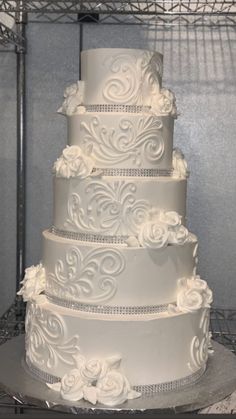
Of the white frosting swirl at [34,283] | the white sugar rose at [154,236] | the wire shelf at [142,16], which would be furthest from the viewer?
the wire shelf at [142,16]

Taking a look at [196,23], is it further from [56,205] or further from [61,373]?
[61,373]

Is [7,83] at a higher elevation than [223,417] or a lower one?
higher

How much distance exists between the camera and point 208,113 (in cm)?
212

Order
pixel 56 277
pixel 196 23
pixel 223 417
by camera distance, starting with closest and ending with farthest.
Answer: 1. pixel 223 417
2. pixel 56 277
3. pixel 196 23

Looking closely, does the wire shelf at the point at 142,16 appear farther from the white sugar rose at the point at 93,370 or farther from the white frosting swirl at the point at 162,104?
the white sugar rose at the point at 93,370

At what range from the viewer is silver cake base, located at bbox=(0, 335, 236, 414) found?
4.02ft

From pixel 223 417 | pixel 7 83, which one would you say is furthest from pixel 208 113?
pixel 223 417

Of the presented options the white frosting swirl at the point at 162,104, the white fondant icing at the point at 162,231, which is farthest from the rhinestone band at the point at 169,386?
the white frosting swirl at the point at 162,104

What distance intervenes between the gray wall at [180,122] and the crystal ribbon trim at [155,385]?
794mm

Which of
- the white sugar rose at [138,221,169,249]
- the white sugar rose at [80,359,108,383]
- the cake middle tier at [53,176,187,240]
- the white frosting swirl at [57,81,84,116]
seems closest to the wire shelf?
the white frosting swirl at [57,81,84,116]

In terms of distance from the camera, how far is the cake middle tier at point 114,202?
4.44ft

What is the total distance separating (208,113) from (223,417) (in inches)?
69.1

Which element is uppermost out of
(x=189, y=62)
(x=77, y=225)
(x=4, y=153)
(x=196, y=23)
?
(x=196, y=23)

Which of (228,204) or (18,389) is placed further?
(228,204)
